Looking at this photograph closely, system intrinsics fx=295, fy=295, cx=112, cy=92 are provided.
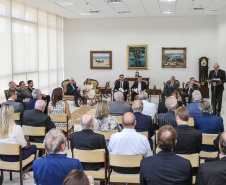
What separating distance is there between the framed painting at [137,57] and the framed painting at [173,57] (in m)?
1.09


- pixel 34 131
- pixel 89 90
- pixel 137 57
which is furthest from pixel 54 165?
pixel 137 57

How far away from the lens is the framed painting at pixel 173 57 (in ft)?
55.1

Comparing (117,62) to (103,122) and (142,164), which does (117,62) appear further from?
(142,164)

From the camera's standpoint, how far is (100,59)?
1758 centimetres

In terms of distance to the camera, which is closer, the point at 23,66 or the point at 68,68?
the point at 23,66

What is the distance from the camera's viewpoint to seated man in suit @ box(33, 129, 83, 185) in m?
3.07

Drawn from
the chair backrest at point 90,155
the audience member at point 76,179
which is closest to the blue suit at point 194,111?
the chair backrest at point 90,155

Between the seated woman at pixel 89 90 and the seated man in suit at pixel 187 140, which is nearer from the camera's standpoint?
the seated man in suit at pixel 187 140

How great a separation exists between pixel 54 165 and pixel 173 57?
48.2ft

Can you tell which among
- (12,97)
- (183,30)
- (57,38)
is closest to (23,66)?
(57,38)

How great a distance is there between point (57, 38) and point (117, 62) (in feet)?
12.3

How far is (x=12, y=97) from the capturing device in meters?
7.48

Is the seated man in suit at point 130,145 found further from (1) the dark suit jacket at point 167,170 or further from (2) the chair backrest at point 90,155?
(1) the dark suit jacket at point 167,170

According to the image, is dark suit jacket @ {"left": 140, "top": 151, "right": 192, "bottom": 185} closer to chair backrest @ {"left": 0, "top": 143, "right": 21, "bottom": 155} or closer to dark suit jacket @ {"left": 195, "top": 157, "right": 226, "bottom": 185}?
dark suit jacket @ {"left": 195, "top": 157, "right": 226, "bottom": 185}
